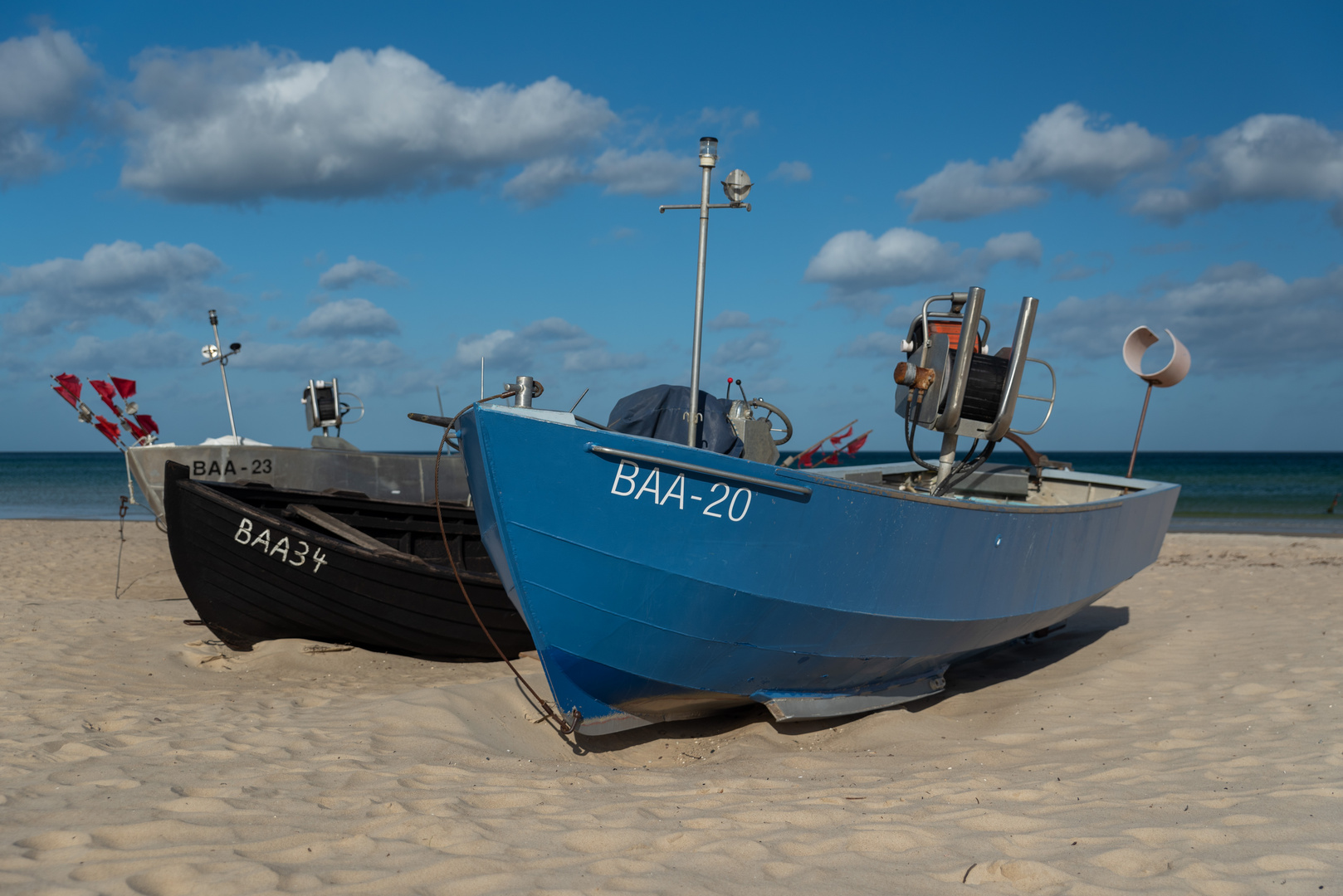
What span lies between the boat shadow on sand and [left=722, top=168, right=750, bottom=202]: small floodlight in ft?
10.9

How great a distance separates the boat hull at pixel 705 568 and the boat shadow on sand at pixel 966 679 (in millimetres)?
287

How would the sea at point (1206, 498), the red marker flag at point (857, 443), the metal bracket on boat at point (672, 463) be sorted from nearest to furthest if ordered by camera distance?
the metal bracket on boat at point (672, 463), the red marker flag at point (857, 443), the sea at point (1206, 498)

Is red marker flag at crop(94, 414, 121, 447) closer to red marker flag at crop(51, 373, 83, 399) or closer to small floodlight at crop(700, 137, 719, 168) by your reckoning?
red marker flag at crop(51, 373, 83, 399)

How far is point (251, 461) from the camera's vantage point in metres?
10.1

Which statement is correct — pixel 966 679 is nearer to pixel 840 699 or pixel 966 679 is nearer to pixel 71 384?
pixel 840 699

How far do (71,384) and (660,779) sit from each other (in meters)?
9.42

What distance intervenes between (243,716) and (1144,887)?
15.9 feet

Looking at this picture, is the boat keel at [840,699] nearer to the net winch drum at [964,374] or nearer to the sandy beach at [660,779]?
the sandy beach at [660,779]

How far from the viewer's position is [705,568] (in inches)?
171

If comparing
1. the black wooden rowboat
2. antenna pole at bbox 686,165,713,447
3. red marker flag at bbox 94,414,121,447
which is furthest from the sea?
antenna pole at bbox 686,165,713,447

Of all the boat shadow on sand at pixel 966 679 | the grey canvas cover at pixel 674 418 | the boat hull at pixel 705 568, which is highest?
the grey canvas cover at pixel 674 418

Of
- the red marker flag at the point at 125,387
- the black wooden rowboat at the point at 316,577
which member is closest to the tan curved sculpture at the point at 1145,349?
the black wooden rowboat at the point at 316,577

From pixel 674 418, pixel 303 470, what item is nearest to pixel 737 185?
pixel 674 418

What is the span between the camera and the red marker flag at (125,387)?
10.5m
